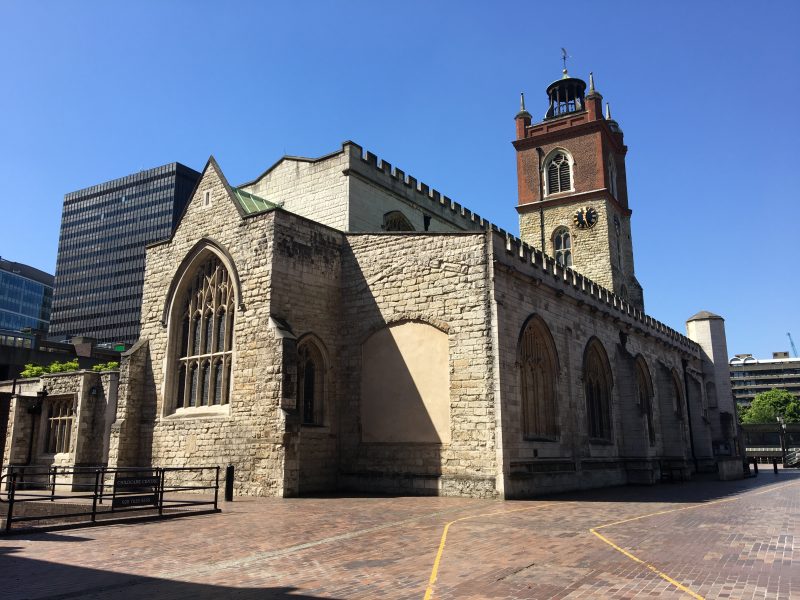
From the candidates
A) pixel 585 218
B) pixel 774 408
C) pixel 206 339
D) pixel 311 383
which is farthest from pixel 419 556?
pixel 774 408

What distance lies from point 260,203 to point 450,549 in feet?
55.7

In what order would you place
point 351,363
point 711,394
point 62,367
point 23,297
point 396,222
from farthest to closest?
1. point 23,297
2. point 711,394
3. point 62,367
4. point 396,222
5. point 351,363

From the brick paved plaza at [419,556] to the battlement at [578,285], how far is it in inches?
359

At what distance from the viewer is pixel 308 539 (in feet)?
33.0

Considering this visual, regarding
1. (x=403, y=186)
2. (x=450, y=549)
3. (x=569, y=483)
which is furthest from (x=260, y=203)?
(x=450, y=549)

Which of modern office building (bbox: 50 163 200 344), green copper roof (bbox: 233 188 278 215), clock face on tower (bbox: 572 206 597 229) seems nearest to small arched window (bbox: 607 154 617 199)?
clock face on tower (bbox: 572 206 597 229)

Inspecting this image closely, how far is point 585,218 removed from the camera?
4116 centimetres

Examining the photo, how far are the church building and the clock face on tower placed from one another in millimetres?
14542

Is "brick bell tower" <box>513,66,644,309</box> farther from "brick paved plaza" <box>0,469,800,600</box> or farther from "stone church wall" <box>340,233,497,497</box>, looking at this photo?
"brick paved plaza" <box>0,469,800,600</box>

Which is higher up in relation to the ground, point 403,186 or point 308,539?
point 403,186

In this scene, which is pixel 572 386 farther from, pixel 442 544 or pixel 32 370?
pixel 32 370

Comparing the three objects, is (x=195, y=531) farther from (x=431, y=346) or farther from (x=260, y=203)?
(x=260, y=203)

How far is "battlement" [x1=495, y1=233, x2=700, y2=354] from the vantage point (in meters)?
20.5

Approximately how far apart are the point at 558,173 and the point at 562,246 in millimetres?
5363
